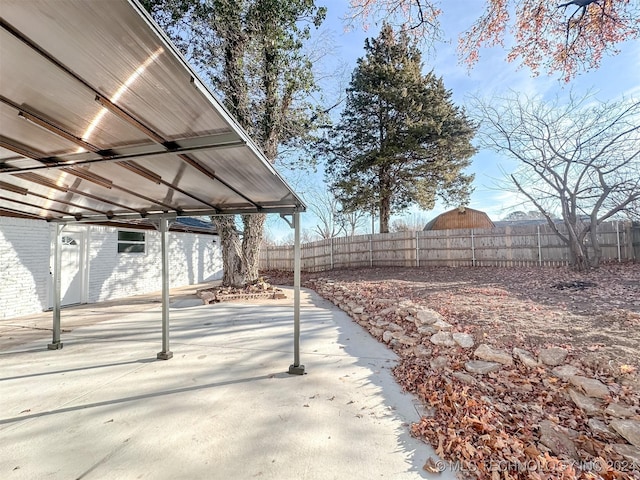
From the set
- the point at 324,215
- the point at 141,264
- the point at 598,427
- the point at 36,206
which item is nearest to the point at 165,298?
the point at 36,206

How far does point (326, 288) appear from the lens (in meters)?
8.30

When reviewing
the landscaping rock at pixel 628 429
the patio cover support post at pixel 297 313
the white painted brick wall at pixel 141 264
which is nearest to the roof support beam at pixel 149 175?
the patio cover support post at pixel 297 313

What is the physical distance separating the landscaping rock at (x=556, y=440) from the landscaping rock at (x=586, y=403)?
0.36 metres

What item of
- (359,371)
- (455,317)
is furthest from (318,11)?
(359,371)

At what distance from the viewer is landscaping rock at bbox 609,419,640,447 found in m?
1.84

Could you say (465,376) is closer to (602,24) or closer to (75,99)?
(75,99)

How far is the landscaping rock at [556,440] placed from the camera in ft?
5.97

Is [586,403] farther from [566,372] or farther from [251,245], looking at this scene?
[251,245]

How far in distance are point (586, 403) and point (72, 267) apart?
932 centimetres

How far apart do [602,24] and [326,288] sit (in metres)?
7.61

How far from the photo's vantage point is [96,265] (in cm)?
764

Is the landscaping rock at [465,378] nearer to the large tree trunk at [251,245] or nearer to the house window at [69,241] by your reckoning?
the large tree trunk at [251,245]

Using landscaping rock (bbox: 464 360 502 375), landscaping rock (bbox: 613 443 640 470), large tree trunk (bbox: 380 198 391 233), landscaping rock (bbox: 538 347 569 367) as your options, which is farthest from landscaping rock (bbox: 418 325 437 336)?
large tree trunk (bbox: 380 198 391 233)

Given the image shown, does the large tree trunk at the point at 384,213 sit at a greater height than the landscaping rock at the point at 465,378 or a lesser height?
greater
